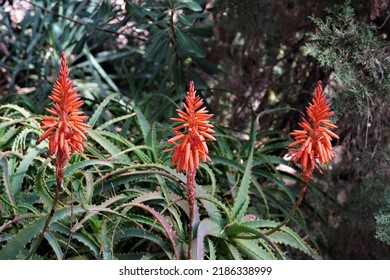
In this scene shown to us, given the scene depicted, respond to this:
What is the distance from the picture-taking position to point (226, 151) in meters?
2.33

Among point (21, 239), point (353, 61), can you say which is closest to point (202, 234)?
point (21, 239)

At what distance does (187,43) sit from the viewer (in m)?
2.53

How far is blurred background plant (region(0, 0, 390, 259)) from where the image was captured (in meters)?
1.81

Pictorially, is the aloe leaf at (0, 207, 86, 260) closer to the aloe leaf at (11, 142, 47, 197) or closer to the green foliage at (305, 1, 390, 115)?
the aloe leaf at (11, 142, 47, 197)

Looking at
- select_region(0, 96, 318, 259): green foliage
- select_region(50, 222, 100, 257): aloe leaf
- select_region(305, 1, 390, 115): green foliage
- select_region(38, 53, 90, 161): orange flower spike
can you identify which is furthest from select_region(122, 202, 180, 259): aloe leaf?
select_region(305, 1, 390, 115): green foliage

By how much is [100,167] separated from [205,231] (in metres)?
0.48

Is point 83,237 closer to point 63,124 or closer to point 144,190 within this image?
point 144,190

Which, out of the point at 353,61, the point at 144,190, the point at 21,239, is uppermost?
the point at 353,61

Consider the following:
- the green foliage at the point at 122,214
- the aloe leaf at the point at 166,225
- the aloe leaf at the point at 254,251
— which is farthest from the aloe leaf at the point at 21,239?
the aloe leaf at the point at 254,251

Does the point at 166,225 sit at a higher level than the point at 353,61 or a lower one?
lower

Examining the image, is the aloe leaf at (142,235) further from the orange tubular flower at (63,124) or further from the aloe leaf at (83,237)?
the orange tubular flower at (63,124)

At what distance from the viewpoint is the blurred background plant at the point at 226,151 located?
181cm
